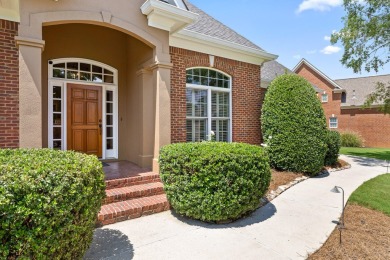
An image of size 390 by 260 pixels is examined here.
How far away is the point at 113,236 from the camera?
3.94 m

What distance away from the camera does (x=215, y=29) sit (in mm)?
9016

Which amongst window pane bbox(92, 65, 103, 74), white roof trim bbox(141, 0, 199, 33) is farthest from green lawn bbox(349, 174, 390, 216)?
window pane bbox(92, 65, 103, 74)

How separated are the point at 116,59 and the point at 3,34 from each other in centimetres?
345

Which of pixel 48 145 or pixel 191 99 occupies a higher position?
pixel 191 99

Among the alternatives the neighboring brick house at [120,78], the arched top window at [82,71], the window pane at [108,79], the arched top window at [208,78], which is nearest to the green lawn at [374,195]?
the neighboring brick house at [120,78]

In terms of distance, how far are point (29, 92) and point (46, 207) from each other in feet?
10.8

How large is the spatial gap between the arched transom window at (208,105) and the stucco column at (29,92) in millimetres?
4010

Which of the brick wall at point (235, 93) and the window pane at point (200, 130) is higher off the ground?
the brick wall at point (235, 93)

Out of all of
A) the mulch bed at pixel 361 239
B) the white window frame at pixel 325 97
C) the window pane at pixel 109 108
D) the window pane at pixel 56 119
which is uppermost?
the white window frame at pixel 325 97

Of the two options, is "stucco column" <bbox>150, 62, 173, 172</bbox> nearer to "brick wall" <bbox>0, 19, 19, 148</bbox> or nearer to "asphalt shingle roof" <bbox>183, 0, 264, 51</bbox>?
"asphalt shingle roof" <bbox>183, 0, 264, 51</bbox>

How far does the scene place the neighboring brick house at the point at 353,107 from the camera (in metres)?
23.8

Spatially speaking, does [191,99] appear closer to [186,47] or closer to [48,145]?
[186,47]

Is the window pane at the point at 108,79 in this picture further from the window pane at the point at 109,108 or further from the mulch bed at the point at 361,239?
the mulch bed at the point at 361,239

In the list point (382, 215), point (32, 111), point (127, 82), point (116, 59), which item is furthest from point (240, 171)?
point (116, 59)
